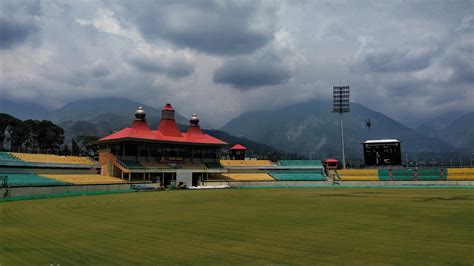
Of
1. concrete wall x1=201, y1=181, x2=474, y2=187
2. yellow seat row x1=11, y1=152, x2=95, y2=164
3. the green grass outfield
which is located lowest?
concrete wall x1=201, y1=181, x2=474, y2=187

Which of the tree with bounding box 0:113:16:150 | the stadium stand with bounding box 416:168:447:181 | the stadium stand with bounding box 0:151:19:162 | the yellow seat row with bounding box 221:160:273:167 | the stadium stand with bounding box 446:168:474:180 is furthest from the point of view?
the tree with bounding box 0:113:16:150

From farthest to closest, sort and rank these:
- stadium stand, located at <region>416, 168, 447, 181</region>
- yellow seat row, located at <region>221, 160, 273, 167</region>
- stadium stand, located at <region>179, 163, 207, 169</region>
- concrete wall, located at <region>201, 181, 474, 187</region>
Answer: yellow seat row, located at <region>221, 160, 273, 167</region> < stadium stand, located at <region>179, 163, 207, 169</region> < stadium stand, located at <region>416, 168, 447, 181</region> < concrete wall, located at <region>201, 181, 474, 187</region>

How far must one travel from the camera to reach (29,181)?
52781 mm

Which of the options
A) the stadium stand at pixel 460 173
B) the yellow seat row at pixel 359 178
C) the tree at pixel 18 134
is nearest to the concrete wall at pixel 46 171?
the yellow seat row at pixel 359 178

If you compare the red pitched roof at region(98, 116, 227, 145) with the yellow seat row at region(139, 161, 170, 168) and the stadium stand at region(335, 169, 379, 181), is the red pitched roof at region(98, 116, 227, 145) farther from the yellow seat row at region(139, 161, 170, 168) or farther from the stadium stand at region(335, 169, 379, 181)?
the stadium stand at region(335, 169, 379, 181)

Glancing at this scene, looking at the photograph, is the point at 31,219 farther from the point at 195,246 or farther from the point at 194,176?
the point at 194,176

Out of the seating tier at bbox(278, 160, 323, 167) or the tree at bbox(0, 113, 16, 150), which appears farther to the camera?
the tree at bbox(0, 113, 16, 150)

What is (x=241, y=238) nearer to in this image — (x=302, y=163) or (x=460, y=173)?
(x=460, y=173)

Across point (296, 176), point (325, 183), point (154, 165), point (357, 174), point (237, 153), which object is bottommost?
point (325, 183)

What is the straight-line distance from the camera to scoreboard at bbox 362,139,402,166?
81.2m

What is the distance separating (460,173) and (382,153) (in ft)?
59.1

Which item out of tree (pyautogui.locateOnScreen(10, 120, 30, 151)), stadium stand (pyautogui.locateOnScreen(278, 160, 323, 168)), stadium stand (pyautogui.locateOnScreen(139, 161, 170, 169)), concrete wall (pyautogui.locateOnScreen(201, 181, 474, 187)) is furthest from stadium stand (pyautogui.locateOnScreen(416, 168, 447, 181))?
tree (pyautogui.locateOnScreen(10, 120, 30, 151))

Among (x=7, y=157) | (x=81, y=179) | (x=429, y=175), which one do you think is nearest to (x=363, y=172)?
(x=429, y=175)

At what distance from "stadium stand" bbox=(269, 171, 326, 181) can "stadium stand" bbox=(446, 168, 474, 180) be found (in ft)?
90.5
